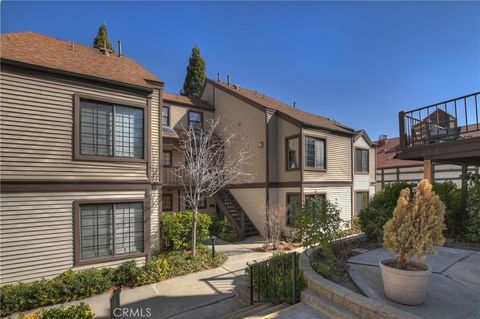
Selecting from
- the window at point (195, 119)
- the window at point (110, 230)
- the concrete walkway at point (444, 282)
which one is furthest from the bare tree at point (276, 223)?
the window at point (195, 119)

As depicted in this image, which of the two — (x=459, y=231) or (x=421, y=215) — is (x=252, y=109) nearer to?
(x=459, y=231)

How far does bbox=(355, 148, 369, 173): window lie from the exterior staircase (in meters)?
8.82

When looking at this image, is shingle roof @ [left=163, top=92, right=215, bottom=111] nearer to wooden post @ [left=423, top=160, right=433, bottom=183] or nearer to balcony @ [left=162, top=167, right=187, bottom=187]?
balcony @ [left=162, top=167, right=187, bottom=187]

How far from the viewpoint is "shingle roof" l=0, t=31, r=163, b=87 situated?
7825 millimetres

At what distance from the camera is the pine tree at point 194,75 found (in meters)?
27.3

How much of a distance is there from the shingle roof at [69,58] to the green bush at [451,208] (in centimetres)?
1081

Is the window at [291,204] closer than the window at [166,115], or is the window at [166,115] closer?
the window at [291,204]

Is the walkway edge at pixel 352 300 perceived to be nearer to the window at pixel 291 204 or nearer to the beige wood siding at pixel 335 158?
the window at pixel 291 204

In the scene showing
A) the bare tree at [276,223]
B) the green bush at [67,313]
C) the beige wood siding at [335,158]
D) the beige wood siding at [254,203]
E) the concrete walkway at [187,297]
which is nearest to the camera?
the green bush at [67,313]

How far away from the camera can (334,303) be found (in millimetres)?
4121

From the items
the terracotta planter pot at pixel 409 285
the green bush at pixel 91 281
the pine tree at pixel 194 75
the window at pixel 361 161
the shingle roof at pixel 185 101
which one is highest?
the pine tree at pixel 194 75

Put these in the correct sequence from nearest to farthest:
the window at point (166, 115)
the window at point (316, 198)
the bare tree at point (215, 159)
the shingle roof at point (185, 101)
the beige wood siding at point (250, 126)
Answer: the window at point (316, 198), the bare tree at point (215, 159), the beige wood siding at point (250, 126), the window at point (166, 115), the shingle roof at point (185, 101)

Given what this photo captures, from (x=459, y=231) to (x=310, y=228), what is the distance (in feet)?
18.3

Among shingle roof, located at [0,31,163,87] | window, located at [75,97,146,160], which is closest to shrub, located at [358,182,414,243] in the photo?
window, located at [75,97,146,160]
